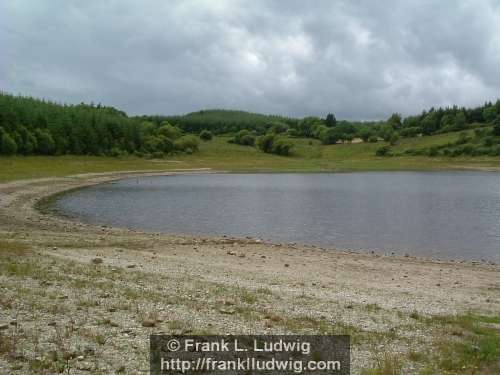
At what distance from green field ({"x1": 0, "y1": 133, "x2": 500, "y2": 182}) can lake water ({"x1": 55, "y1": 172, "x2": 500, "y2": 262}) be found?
25.8 metres

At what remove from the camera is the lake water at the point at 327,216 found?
3203 centimetres

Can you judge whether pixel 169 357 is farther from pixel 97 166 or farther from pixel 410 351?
pixel 97 166

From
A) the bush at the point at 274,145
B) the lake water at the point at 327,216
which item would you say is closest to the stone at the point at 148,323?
the lake water at the point at 327,216

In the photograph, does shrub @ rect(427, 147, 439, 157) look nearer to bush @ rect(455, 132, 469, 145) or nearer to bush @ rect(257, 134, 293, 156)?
bush @ rect(455, 132, 469, 145)

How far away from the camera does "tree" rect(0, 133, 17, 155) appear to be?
99312 mm

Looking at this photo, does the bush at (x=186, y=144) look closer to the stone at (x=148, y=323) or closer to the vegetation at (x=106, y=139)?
the vegetation at (x=106, y=139)

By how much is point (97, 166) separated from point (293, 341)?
105 m

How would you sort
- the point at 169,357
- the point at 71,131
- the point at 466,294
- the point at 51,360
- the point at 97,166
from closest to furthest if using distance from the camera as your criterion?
the point at 51,360 → the point at 169,357 → the point at 466,294 → the point at 97,166 → the point at 71,131

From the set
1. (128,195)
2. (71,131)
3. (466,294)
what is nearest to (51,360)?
(466,294)

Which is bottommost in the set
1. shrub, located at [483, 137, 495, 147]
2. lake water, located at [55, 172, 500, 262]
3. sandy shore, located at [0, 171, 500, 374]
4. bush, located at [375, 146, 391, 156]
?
lake water, located at [55, 172, 500, 262]

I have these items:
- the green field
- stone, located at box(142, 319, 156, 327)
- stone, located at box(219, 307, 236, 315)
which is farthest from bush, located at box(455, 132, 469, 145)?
stone, located at box(142, 319, 156, 327)

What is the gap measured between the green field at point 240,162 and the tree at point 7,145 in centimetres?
199

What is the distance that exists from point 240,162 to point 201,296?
14307 centimetres

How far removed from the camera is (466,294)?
17516 millimetres
